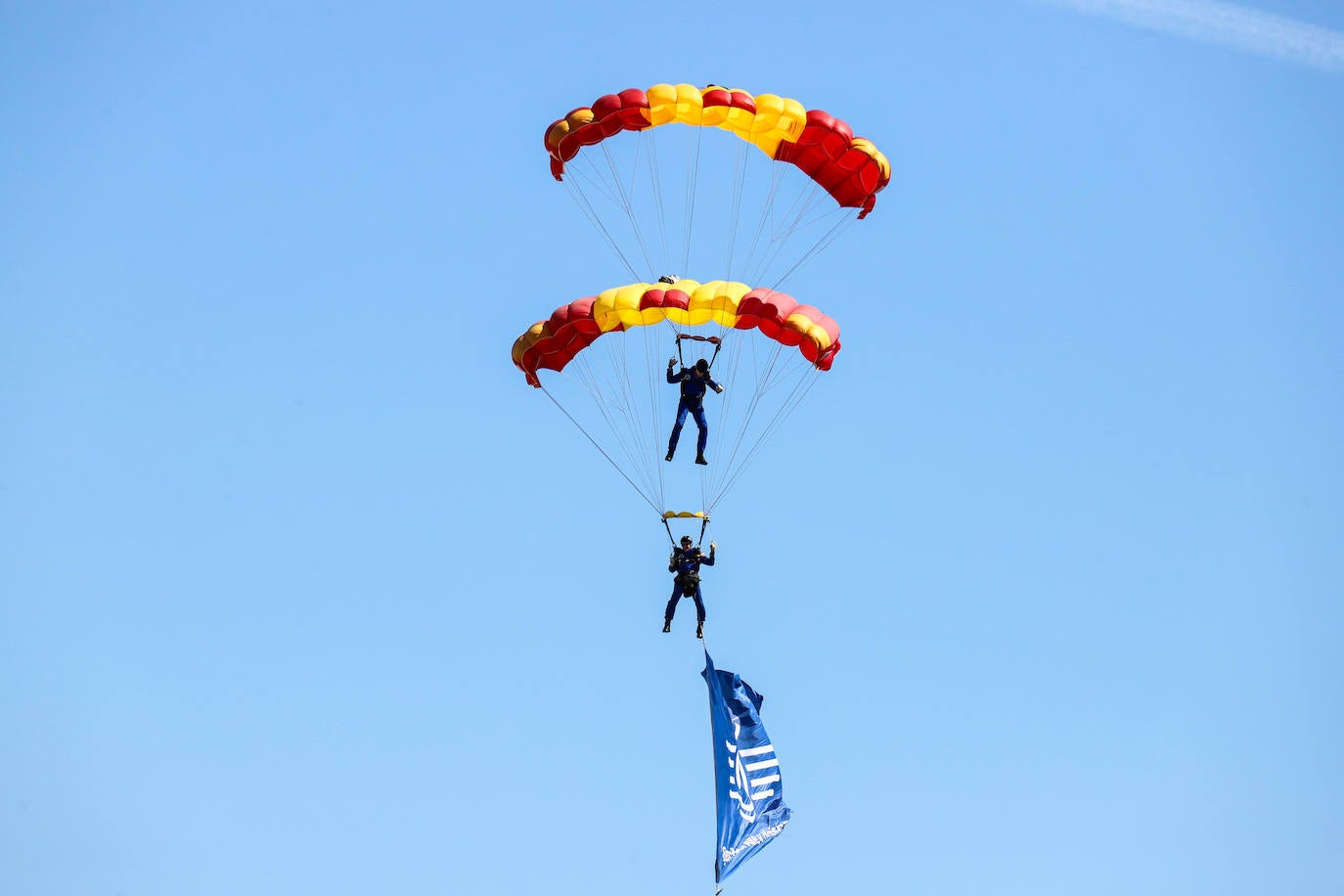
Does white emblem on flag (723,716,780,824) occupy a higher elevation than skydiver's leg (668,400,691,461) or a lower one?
lower

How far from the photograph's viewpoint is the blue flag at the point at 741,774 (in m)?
46.5

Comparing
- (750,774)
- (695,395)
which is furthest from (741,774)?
(695,395)

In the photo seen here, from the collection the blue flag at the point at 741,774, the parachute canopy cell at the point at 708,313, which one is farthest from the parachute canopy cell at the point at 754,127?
the blue flag at the point at 741,774

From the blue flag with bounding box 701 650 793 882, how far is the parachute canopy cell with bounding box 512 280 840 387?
455 cm

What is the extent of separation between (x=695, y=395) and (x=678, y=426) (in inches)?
21.4

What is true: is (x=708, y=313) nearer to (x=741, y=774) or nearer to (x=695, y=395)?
(x=695, y=395)

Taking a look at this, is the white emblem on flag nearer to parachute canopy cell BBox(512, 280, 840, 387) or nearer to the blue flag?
the blue flag

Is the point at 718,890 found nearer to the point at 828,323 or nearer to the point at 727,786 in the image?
the point at 727,786

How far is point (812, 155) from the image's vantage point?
48094mm

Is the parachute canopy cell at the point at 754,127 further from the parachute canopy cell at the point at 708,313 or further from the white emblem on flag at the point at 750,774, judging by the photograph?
the white emblem on flag at the point at 750,774

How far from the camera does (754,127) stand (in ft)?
156

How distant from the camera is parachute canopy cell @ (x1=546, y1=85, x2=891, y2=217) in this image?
47.2 m

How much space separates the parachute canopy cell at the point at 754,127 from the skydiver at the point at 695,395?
3177 millimetres

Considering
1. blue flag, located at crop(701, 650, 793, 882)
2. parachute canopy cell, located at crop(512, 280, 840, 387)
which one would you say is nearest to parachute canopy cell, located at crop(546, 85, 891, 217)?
parachute canopy cell, located at crop(512, 280, 840, 387)
